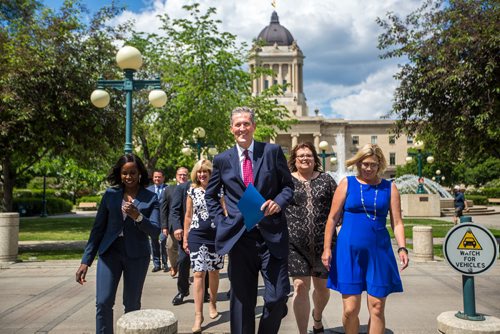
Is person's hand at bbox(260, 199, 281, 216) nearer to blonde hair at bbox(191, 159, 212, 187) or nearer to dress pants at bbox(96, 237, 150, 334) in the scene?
dress pants at bbox(96, 237, 150, 334)

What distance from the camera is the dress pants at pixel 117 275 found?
13.3ft

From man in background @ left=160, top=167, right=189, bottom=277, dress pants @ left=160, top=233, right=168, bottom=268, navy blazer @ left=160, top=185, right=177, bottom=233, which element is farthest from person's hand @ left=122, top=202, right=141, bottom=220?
dress pants @ left=160, top=233, right=168, bottom=268

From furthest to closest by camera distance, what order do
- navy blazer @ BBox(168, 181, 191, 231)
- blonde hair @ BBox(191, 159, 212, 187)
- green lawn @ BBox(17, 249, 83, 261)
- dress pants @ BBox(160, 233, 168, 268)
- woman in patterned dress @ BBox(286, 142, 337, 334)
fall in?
1. green lawn @ BBox(17, 249, 83, 261)
2. dress pants @ BBox(160, 233, 168, 268)
3. navy blazer @ BBox(168, 181, 191, 231)
4. blonde hair @ BBox(191, 159, 212, 187)
5. woman in patterned dress @ BBox(286, 142, 337, 334)

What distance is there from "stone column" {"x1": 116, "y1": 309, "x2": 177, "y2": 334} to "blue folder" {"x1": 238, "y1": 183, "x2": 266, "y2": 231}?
35.9 inches

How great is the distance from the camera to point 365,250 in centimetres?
407

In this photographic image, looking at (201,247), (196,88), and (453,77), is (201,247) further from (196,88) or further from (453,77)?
(196,88)

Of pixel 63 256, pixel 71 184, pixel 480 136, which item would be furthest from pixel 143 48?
pixel 71 184

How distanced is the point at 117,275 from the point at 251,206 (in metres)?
1.54

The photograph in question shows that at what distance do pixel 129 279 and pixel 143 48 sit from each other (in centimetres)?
2403

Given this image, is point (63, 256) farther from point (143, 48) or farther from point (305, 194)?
point (143, 48)

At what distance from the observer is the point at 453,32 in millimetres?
12172

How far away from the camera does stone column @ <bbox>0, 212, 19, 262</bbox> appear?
10594 mm

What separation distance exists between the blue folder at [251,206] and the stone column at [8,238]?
29.8 ft

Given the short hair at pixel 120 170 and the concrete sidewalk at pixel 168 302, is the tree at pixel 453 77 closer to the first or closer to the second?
the concrete sidewalk at pixel 168 302
